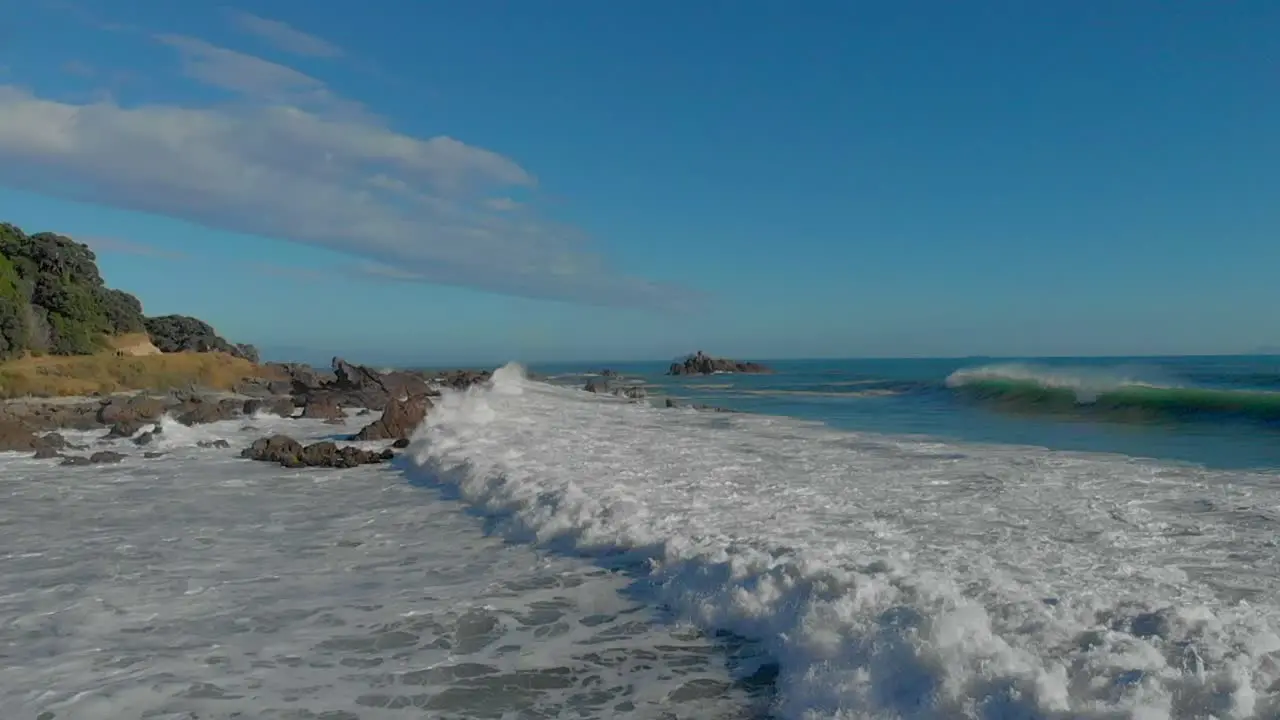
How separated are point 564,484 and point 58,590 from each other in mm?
4989

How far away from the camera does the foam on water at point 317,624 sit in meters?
4.64

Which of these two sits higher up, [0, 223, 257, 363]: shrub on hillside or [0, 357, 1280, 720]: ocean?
[0, 223, 257, 363]: shrub on hillside

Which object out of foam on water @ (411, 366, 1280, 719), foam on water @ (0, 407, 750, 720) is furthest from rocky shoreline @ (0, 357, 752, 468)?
foam on water @ (0, 407, 750, 720)

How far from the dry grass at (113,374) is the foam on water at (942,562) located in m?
19.8

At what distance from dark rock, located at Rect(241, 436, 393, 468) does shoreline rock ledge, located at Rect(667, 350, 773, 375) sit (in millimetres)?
64700

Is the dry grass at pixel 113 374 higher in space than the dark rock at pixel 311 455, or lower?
higher

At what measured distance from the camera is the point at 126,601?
6.39 metres

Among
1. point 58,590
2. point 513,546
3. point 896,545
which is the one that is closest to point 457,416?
point 513,546

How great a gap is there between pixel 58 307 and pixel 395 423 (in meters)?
24.2

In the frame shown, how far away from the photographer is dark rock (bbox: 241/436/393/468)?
13.4 metres

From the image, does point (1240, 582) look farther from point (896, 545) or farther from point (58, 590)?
point (58, 590)

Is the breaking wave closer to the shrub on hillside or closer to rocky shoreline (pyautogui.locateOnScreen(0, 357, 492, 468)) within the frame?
rocky shoreline (pyautogui.locateOnScreen(0, 357, 492, 468))

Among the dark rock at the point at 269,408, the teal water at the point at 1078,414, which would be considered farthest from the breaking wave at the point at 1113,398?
the dark rock at the point at 269,408

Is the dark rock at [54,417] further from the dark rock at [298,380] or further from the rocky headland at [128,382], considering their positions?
the dark rock at [298,380]
